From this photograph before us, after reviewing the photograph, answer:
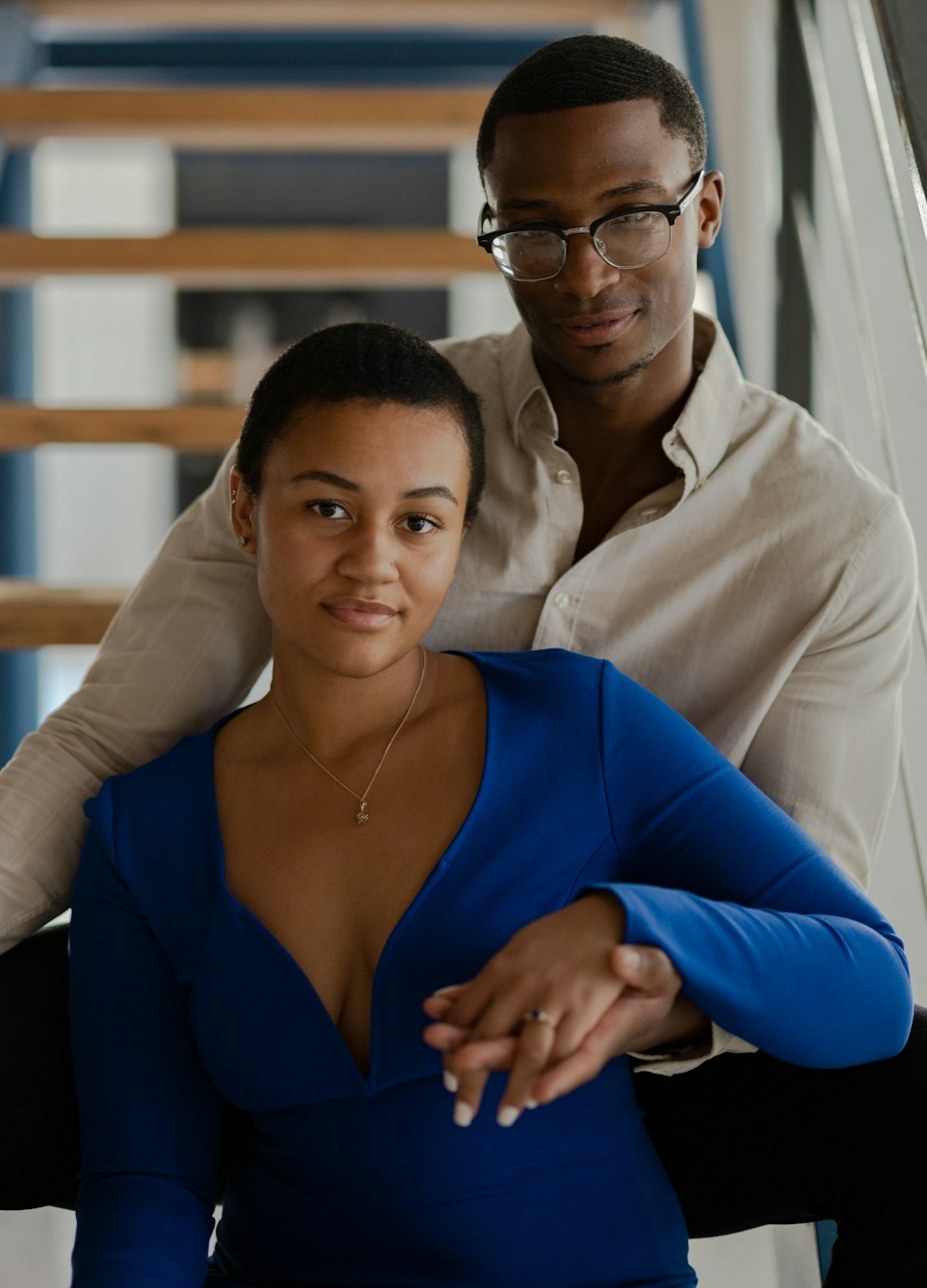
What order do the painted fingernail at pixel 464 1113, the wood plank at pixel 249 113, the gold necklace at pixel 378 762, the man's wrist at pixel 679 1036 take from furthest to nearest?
the wood plank at pixel 249 113 → the gold necklace at pixel 378 762 → the man's wrist at pixel 679 1036 → the painted fingernail at pixel 464 1113

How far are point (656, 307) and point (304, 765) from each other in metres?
0.56

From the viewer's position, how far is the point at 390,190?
4762 millimetres

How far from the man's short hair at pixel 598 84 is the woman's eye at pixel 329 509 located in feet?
1.54

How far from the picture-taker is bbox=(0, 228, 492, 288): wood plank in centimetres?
228

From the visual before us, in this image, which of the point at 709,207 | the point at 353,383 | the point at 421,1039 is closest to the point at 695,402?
the point at 709,207

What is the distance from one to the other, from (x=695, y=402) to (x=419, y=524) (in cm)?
41

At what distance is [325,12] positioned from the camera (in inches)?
97.8

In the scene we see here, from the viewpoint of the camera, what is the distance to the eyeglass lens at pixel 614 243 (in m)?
1.36

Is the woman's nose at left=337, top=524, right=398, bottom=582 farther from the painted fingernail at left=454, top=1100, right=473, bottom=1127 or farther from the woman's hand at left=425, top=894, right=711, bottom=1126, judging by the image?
the painted fingernail at left=454, top=1100, right=473, bottom=1127

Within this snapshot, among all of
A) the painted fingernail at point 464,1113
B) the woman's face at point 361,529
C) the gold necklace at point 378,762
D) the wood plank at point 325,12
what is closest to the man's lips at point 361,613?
the woman's face at point 361,529

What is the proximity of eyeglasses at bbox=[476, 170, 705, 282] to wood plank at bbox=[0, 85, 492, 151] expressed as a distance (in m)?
1.05

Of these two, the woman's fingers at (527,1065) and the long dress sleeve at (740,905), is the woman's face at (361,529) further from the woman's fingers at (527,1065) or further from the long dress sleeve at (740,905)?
the woman's fingers at (527,1065)

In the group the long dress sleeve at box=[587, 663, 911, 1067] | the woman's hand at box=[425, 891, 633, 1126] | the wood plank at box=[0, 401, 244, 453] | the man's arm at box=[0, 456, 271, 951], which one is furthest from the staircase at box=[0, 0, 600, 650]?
the woman's hand at box=[425, 891, 633, 1126]

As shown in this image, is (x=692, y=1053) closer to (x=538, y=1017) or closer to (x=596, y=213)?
(x=538, y=1017)
